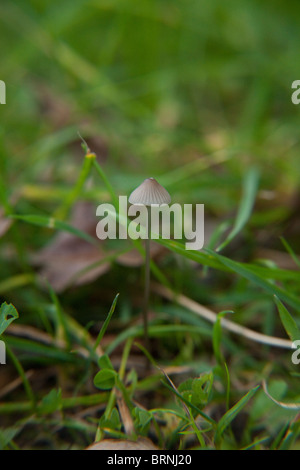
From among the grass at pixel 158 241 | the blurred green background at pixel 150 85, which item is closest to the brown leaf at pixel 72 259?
the grass at pixel 158 241

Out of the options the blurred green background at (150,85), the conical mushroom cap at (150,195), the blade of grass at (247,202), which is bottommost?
the conical mushroom cap at (150,195)

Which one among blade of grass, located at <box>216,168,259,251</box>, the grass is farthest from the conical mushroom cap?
blade of grass, located at <box>216,168,259,251</box>

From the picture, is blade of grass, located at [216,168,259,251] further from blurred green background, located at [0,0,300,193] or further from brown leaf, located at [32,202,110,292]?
brown leaf, located at [32,202,110,292]

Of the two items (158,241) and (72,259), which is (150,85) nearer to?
(72,259)

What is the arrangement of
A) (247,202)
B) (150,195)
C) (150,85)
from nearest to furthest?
(150,195) → (247,202) → (150,85)

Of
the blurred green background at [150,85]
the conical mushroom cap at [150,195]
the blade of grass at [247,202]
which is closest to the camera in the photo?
the conical mushroom cap at [150,195]

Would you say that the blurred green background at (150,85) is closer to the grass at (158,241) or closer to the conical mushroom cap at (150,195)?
the grass at (158,241)

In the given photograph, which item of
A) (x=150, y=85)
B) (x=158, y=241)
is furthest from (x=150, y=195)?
(x=150, y=85)

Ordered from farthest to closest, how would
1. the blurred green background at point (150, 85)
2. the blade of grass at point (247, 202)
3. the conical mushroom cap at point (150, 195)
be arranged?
the blurred green background at point (150, 85) < the blade of grass at point (247, 202) < the conical mushroom cap at point (150, 195)
